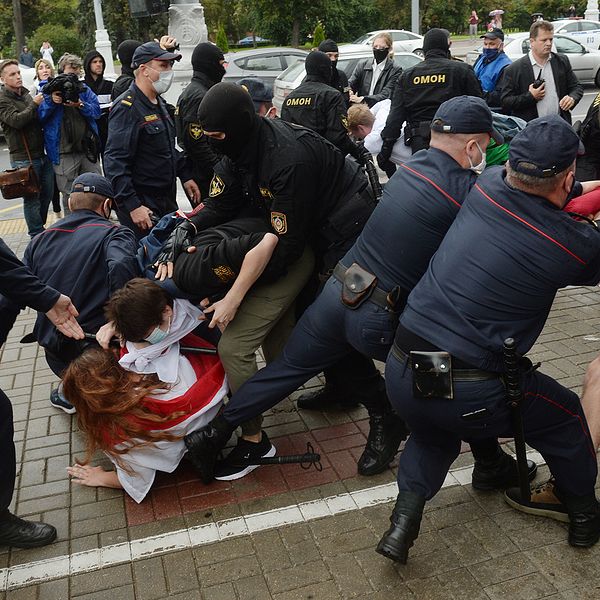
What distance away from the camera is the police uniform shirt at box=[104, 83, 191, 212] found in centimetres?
527

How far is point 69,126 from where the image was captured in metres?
7.29

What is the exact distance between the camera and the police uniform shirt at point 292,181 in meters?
3.47

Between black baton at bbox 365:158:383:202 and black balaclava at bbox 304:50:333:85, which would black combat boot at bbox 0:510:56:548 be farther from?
black balaclava at bbox 304:50:333:85

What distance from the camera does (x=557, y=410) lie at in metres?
2.91

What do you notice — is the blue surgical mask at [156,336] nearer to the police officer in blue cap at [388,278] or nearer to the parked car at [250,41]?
the police officer in blue cap at [388,278]

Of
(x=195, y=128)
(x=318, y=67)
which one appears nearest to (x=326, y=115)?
(x=318, y=67)

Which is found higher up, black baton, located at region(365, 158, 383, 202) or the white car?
black baton, located at region(365, 158, 383, 202)

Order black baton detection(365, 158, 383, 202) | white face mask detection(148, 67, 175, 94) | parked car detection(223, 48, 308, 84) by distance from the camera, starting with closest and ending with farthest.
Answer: black baton detection(365, 158, 383, 202) < white face mask detection(148, 67, 175, 94) < parked car detection(223, 48, 308, 84)

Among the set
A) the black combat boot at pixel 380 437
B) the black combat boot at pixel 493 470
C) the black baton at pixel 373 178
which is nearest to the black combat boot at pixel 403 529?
the black combat boot at pixel 493 470

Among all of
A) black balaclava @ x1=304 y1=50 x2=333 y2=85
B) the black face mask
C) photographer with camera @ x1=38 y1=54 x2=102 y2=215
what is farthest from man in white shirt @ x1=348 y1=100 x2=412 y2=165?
photographer with camera @ x1=38 y1=54 x2=102 y2=215

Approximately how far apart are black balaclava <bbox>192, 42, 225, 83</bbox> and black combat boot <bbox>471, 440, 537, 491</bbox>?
3771mm

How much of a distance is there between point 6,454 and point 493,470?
2.25 m

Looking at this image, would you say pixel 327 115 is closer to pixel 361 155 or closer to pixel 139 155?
pixel 361 155

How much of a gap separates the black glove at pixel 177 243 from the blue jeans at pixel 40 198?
14.2 ft
